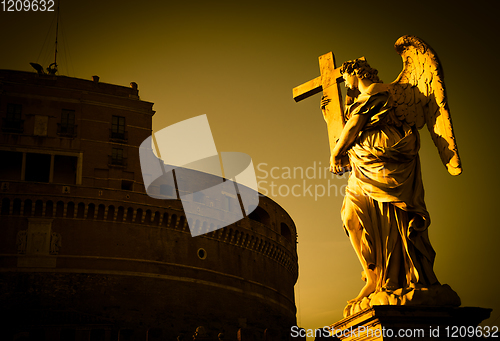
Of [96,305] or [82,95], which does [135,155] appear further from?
[96,305]

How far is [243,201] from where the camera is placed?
3272 cm

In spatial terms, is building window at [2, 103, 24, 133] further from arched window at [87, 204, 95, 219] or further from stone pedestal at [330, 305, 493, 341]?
stone pedestal at [330, 305, 493, 341]

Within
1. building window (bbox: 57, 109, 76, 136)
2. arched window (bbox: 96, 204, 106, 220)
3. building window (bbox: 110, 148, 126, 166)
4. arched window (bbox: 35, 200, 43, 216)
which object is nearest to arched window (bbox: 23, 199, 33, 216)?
arched window (bbox: 35, 200, 43, 216)

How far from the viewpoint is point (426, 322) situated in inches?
144

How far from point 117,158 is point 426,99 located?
1001 inches

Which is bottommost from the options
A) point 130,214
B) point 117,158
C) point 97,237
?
point 97,237

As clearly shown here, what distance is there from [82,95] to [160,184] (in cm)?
581

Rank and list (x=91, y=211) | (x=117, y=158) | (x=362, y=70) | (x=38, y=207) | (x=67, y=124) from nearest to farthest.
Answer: (x=362, y=70) < (x=38, y=207) < (x=91, y=211) < (x=67, y=124) < (x=117, y=158)

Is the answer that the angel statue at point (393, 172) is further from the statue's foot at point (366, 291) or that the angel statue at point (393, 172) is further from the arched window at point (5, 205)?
the arched window at point (5, 205)

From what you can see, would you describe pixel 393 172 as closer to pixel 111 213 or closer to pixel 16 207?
pixel 111 213

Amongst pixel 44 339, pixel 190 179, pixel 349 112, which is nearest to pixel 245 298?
pixel 190 179

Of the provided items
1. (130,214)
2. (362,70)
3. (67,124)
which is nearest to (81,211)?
(130,214)

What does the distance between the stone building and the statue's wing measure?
21.4 metres

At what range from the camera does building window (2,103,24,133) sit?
89.6 feet
